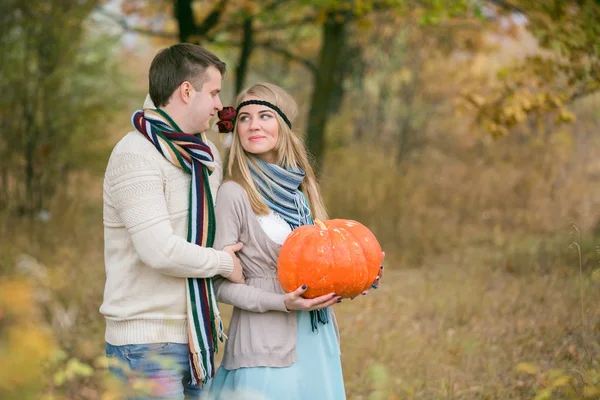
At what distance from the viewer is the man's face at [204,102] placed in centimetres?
255

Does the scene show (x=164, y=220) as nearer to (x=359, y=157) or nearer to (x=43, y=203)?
(x=43, y=203)

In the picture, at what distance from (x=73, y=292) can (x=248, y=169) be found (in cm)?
368

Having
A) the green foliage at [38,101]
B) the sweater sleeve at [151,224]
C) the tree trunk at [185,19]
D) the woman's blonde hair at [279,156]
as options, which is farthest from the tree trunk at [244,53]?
the sweater sleeve at [151,224]

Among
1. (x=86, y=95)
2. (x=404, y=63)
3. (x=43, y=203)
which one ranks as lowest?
(x=43, y=203)

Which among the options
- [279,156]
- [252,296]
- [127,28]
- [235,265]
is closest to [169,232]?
[235,265]

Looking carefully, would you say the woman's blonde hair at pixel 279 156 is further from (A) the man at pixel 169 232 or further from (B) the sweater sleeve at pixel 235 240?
(A) the man at pixel 169 232

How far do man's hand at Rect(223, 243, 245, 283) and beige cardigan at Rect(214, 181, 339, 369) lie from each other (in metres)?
0.03

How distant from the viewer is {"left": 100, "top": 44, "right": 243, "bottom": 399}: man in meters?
2.38

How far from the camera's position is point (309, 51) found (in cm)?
1566

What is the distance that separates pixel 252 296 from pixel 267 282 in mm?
153

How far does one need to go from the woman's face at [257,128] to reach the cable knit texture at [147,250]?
34 cm

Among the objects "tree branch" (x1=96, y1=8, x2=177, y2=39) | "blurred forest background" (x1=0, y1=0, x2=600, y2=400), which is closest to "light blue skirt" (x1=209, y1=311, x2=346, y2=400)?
"blurred forest background" (x1=0, y1=0, x2=600, y2=400)

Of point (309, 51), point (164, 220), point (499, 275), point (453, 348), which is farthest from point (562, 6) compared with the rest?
point (309, 51)

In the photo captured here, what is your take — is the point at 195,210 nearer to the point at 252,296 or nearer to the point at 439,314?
the point at 252,296
